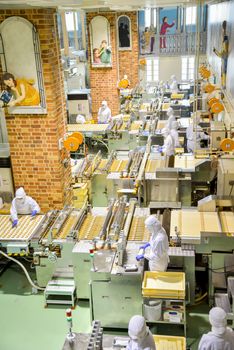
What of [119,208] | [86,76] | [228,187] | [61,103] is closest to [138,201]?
[119,208]

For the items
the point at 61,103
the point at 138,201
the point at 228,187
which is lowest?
the point at 138,201

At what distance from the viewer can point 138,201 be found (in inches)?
332

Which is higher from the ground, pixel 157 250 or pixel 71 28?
pixel 71 28

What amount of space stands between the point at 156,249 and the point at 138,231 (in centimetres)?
105

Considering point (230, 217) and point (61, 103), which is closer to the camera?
point (230, 217)

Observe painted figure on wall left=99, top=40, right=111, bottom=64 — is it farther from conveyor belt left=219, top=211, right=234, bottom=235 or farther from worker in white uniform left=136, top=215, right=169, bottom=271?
worker in white uniform left=136, top=215, right=169, bottom=271

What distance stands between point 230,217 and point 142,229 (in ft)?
4.65

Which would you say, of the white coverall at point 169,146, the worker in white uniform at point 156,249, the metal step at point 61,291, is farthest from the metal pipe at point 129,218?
the white coverall at point 169,146

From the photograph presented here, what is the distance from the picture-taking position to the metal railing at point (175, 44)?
828 inches

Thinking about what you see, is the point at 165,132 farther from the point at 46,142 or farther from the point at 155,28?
the point at 155,28

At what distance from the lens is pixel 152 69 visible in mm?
22078

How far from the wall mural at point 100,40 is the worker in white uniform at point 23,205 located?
880 centimetres

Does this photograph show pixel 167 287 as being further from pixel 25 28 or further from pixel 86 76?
pixel 86 76

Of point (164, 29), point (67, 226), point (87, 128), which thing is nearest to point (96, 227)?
point (67, 226)
